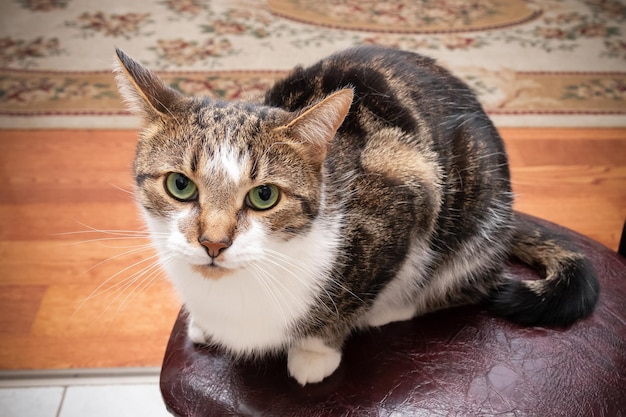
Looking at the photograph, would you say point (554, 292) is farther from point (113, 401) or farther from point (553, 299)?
point (113, 401)

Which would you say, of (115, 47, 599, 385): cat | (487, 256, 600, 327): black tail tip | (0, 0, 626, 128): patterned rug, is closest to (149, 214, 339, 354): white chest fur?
(115, 47, 599, 385): cat

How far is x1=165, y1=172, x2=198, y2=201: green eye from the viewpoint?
0.78 m

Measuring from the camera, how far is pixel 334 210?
0.89 meters

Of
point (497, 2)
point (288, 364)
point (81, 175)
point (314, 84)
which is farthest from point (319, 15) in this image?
point (288, 364)

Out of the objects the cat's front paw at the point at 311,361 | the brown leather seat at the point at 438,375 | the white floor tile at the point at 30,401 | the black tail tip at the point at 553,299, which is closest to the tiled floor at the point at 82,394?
the white floor tile at the point at 30,401

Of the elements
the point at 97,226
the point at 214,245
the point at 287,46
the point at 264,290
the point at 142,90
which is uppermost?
the point at 142,90

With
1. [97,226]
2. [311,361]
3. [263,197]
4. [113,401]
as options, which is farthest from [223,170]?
[97,226]

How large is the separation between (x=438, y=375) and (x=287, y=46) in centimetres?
161

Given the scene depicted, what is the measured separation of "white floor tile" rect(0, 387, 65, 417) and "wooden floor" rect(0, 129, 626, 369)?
0.06 meters

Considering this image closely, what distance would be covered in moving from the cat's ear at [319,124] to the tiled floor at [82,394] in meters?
0.81

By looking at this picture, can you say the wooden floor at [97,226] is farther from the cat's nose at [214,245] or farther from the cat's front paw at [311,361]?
the cat's nose at [214,245]

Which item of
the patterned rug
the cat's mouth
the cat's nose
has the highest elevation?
the cat's nose

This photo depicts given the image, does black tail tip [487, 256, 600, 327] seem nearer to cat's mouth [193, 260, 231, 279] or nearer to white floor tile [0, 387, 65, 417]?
cat's mouth [193, 260, 231, 279]

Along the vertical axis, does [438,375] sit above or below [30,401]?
above
